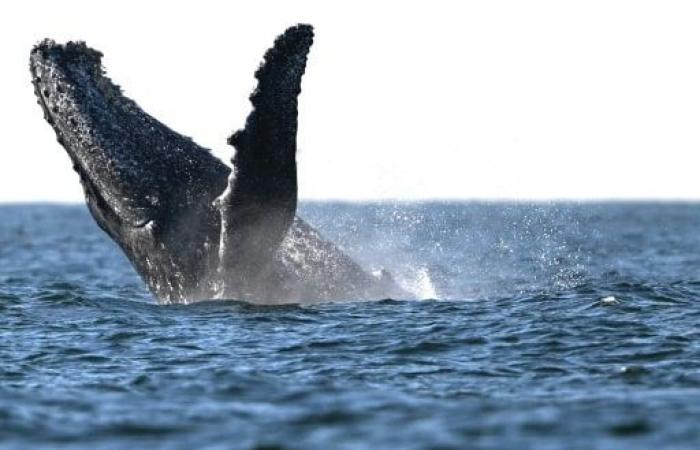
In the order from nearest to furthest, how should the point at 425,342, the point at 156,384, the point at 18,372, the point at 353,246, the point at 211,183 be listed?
the point at 156,384 → the point at 18,372 → the point at 425,342 → the point at 211,183 → the point at 353,246

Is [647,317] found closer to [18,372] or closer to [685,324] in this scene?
[685,324]

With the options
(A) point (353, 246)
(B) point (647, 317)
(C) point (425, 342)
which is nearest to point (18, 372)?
(C) point (425, 342)

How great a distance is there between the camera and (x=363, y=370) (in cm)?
1231

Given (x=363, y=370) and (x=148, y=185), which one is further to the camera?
(x=148, y=185)

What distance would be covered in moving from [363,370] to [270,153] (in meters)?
2.84

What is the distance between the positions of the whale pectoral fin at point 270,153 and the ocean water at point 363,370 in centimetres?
121

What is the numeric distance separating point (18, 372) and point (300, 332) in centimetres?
316

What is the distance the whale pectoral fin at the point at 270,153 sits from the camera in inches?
541

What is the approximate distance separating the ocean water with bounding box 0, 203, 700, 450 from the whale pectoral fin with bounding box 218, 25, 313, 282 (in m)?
1.21

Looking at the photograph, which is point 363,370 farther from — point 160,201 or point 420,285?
point 420,285

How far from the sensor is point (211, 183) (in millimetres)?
16016

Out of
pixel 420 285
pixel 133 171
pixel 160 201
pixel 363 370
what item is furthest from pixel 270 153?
pixel 420 285

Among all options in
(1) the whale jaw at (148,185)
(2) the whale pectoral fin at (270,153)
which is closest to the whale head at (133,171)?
(1) the whale jaw at (148,185)

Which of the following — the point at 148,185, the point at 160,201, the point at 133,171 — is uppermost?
the point at 133,171
